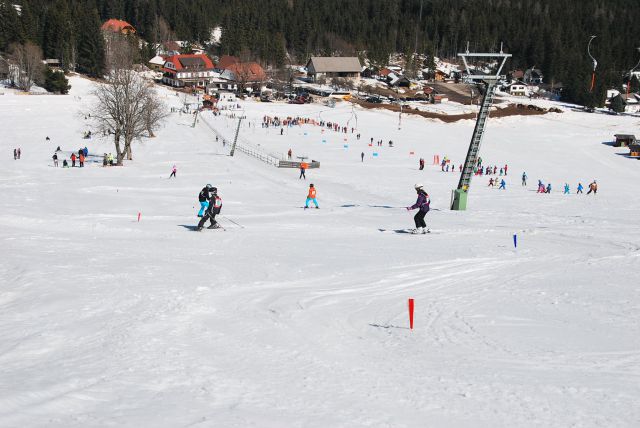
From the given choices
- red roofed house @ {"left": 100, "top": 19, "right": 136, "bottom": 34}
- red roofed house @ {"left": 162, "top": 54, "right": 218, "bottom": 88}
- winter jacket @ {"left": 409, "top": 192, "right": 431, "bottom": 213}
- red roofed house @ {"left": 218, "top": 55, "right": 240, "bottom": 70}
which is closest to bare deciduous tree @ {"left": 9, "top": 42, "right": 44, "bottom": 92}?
red roofed house @ {"left": 162, "top": 54, "right": 218, "bottom": 88}

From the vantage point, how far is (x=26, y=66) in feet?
A: 308

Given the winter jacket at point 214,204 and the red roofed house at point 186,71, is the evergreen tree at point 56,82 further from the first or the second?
the winter jacket at point 214,204

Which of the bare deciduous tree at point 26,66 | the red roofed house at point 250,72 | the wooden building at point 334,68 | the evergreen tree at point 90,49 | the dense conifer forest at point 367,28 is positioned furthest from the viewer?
the wooden building at point 334,68

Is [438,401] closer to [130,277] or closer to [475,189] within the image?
[130,277]

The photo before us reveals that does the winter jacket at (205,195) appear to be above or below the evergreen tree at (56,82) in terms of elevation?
below

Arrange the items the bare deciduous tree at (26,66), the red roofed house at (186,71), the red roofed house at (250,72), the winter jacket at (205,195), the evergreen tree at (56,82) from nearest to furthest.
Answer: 1. the winter jacket at (205,195)
2. the evergreen tree at (56,82)
3. the bare deciduous tree at (26,66)
4. the red roofed house at (250,72)
5. the red roofed house at (186,71)

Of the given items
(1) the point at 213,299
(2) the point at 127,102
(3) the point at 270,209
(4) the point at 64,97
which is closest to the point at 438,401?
(1) the point at 213,299

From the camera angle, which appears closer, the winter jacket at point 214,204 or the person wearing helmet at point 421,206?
the person wearing helmet at point 421,206

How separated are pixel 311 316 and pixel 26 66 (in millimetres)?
96296

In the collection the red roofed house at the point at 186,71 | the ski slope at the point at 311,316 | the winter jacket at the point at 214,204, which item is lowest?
the ski slope at the point at 311,316

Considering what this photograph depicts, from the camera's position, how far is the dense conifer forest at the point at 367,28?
107 metres

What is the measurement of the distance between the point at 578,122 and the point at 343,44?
7487cm

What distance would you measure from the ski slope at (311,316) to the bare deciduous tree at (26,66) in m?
74.7

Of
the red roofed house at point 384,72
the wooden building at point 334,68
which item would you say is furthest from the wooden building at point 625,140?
the wooden building at point 334,68
